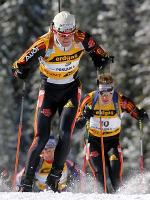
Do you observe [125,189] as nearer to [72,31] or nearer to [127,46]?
[72,31]

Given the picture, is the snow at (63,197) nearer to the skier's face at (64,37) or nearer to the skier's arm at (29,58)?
the skier's arm at (29,58)

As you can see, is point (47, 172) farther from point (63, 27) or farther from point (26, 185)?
point (63, 27)

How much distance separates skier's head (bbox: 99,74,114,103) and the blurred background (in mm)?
24509

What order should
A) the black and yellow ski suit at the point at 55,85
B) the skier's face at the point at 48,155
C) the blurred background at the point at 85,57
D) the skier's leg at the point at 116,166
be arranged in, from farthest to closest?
the blurred background at the point at 85,57, the skier's face at the point at 48,155, the skier's leg at the point at 116,166, the black and yellow ski suit at the point at 55,85

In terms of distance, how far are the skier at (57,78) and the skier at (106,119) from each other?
7.22 feet

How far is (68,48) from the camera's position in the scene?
11.2 meters

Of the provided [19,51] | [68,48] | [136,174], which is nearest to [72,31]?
[68,48]

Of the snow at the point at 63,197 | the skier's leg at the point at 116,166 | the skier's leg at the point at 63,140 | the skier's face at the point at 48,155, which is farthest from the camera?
Answer: the skier's face at the point at 48,155

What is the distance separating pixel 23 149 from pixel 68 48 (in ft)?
103

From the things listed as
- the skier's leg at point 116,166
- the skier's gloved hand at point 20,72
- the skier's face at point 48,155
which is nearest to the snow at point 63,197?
the skier's gloved hand at point 20,72

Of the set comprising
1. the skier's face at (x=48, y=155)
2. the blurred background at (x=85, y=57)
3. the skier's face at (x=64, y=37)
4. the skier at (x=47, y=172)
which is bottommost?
the skier at (x=47, y=172)

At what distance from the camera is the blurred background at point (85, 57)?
41.0 m

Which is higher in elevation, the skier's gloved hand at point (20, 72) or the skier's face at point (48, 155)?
the skier's gloved hand at point (20, 72)

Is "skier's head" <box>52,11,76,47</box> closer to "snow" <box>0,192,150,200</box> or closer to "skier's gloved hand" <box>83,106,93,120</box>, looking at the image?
"snow" <box>0,192,150,200</box>
